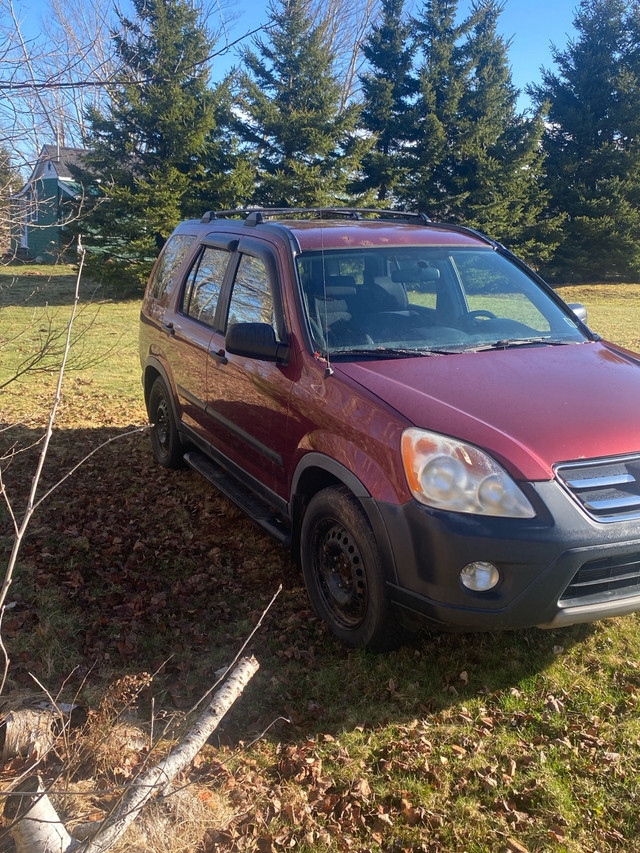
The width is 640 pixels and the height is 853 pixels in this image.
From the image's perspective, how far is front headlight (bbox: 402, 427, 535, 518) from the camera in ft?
9.12

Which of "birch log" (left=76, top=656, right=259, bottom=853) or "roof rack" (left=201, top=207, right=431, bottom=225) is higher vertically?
"roof rack" (left=201, top=207, right=431, bottom=225)

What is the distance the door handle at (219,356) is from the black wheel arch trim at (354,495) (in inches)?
48.1

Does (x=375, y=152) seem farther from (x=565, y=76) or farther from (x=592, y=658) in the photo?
(x=592, y=658)

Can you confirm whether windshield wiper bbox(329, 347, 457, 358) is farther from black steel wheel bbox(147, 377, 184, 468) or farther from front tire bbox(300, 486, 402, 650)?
black steel wheel bbox(147, 377, 184, 468)

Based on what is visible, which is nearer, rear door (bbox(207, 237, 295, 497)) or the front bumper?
the front bumper

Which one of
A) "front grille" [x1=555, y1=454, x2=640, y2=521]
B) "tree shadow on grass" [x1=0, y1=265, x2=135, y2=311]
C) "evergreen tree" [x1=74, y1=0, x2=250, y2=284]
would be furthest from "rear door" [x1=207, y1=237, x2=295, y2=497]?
"evergreen tree" [x1=74, y1=0, x2=250, y2=284]

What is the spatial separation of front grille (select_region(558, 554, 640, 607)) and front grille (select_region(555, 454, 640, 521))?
0.19 meters

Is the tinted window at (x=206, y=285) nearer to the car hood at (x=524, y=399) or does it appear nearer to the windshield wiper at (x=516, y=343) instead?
the car hood at (x=524, y=399)

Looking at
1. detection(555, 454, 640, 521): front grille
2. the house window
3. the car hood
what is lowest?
detection(555, 454, 640, 521): front grille

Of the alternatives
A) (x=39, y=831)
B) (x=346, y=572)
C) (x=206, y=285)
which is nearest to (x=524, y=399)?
(x=346, y=572)

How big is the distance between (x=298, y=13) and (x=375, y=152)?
482 centimetres

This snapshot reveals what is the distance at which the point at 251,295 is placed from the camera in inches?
176

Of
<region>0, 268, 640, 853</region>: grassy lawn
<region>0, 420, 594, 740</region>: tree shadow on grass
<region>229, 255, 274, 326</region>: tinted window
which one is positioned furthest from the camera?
<region>229, 255, 274, 326</region>: tinted window

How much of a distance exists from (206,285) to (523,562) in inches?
133
